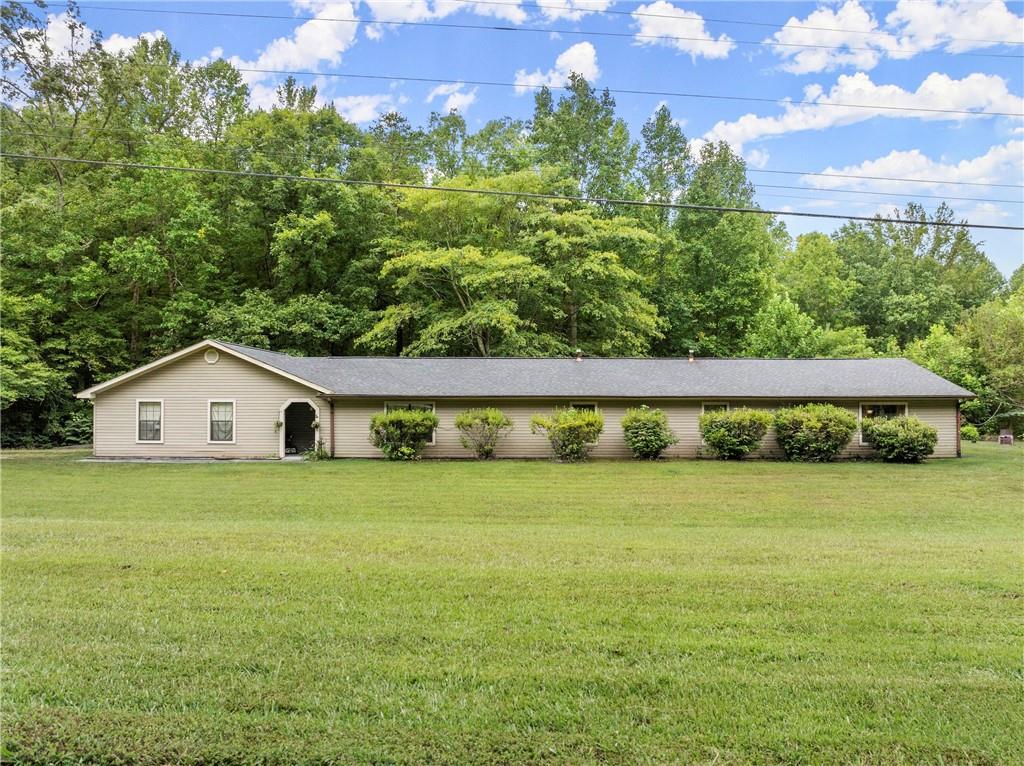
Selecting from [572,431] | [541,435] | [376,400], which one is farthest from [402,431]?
[572,431]

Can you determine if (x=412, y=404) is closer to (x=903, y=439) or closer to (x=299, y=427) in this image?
(x=299, y=427)

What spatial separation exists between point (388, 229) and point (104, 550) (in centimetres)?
2550

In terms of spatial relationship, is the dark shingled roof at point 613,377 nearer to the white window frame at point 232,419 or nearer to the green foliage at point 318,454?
the white window frame at point 232,419

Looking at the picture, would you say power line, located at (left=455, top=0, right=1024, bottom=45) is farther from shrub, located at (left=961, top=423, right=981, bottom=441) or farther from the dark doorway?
shrub, located at (left=961, top=423, right=981, bottom=441)

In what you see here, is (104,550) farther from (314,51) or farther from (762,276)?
(762,276)

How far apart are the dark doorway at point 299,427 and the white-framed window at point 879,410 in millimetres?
18735

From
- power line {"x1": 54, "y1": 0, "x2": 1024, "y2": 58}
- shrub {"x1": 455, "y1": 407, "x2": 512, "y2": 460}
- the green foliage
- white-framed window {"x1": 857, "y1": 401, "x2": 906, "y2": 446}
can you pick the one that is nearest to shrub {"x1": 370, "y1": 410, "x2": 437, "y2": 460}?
shrub {"x1": 455, "y1": 407, "x2": 512, "y2": 460}

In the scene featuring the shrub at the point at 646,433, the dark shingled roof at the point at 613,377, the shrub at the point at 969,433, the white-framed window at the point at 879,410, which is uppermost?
the dark shingled roof at the point at 613,377

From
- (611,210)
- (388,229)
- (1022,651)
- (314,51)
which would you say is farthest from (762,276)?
(1022,651)

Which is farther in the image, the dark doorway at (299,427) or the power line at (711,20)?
the dark doorway at (299,427)

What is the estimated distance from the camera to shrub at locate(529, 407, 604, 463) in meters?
18.3

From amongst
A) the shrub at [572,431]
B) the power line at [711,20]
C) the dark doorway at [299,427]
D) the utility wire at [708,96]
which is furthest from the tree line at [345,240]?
the power line at [711,20]

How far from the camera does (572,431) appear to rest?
1841cm

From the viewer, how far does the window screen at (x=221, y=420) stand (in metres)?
19.6
